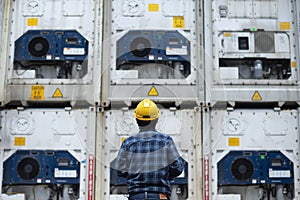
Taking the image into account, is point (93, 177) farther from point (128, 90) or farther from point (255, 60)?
point (255, 60)

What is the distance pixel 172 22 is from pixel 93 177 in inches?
88.0

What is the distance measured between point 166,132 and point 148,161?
2326mm

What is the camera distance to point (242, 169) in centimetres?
609

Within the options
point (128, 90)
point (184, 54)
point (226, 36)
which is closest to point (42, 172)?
point (128, 90)

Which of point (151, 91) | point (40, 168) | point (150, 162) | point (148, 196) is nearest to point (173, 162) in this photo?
point (150, 162)

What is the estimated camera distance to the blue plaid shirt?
386cm

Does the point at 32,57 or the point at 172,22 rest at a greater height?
the point at 172,22

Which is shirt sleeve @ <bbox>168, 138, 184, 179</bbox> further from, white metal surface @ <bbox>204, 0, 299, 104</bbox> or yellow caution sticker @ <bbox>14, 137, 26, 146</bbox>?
yellow caution sticker @ <bbox>14, 137, 26, 146</bbox>

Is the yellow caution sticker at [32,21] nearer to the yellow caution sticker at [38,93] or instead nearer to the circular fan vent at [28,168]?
the yellow caution sticker at [38,93]

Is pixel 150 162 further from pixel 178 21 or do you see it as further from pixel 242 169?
pixel 178 21

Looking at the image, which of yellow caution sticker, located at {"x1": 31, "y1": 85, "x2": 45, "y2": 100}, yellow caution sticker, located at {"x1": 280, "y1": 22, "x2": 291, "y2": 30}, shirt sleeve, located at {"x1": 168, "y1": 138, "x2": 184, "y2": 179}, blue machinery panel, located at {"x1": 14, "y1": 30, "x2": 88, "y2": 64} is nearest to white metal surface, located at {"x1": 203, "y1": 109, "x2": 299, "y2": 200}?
yellow caution sticker, located at {"x1": 280, "y1": 22, "x2": 291, "y2": 30}

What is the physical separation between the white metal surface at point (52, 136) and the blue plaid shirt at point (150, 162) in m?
2.21

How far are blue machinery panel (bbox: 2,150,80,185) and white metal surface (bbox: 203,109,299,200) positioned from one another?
1.69m

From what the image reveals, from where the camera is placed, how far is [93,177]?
605 cm
